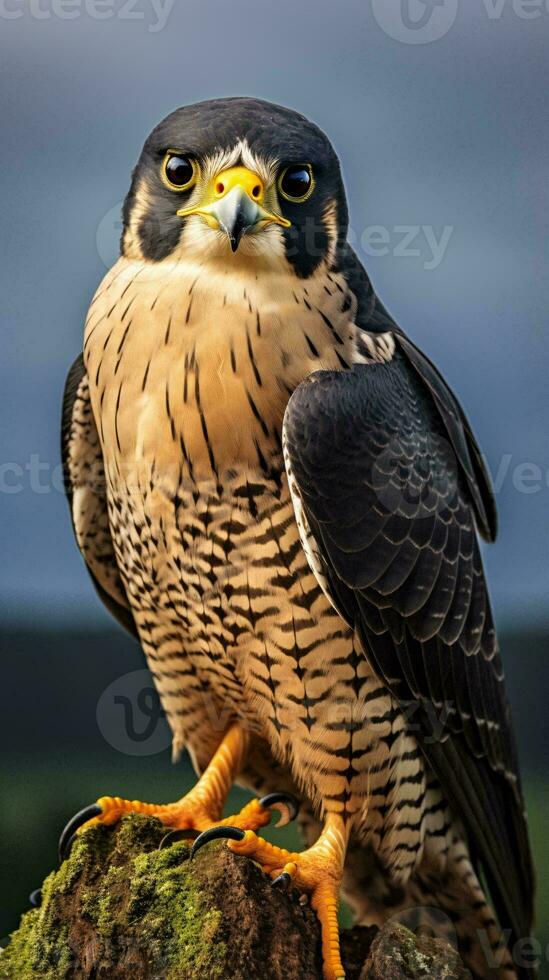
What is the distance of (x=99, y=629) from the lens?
368 cm

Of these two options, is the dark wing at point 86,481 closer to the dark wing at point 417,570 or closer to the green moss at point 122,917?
the dark wing at point 417,570

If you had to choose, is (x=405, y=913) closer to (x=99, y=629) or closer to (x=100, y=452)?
(x=100, y=452)

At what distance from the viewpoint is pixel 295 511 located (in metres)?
2.07

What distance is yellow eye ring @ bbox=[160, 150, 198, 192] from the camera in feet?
6.66

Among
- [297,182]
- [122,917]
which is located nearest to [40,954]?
[122,917]

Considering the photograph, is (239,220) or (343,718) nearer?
(239,220)

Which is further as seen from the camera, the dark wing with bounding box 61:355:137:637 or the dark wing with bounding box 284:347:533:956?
the dark wing with bounding box 61:355:137:637

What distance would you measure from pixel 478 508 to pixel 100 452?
3.11ft

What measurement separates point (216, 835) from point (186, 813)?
41 centimetres

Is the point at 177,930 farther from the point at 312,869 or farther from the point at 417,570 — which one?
the point at 417,570

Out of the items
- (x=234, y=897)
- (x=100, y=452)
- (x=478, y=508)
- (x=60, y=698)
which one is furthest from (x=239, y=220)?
(x=60, y=698)

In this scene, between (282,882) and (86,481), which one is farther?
(86,481)

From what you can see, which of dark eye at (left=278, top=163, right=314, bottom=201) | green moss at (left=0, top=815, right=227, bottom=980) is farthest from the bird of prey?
green moss at (left=0, top=815, right=227, bottom=980)

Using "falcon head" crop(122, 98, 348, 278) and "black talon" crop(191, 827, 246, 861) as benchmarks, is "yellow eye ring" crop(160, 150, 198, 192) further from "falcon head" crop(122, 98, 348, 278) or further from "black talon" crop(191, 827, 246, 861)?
"black talon" crop(191, 827, 246, 861)
